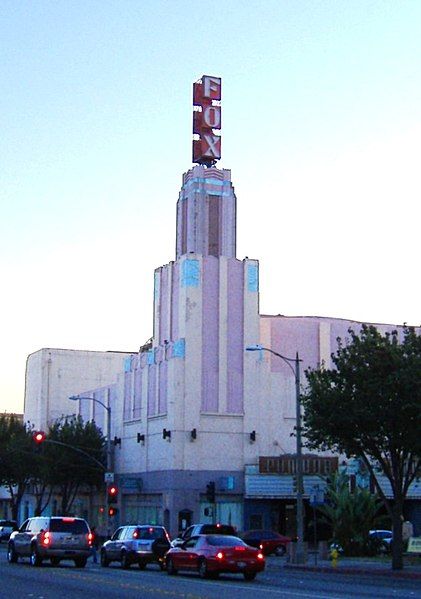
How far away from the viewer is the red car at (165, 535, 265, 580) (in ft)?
112

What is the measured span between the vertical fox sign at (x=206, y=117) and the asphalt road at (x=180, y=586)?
41.5 metres

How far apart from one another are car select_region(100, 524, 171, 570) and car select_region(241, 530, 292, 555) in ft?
59.7

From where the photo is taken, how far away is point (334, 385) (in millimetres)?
42594

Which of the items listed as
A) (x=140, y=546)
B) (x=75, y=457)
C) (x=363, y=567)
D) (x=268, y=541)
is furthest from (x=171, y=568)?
(x=75, y=457)

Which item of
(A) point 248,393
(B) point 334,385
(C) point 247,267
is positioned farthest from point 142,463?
(B) point 334,385

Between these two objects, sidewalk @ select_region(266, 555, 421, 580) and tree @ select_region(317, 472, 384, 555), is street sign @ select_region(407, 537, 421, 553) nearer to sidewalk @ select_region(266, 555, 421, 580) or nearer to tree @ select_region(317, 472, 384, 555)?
sidewalk @ select_region(266, 555, 421, 580)

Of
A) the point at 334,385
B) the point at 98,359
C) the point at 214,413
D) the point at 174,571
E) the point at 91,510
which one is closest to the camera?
the point at 174,571

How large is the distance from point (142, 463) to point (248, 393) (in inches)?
357

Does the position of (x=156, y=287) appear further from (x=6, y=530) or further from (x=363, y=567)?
(x=363, y=567)

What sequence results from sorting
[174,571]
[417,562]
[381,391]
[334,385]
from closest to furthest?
[174,571]
[381,391]
[334,385]
[417,562]

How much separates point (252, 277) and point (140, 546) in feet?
117

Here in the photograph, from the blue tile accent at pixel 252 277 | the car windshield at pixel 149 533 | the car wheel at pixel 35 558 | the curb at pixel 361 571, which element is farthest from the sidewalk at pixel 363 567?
the blue tile accent at pixel 252 277

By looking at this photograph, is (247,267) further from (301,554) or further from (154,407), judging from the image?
(301,554)

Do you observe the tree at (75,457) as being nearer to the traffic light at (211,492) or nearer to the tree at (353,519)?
the traffic light at (211,492)
